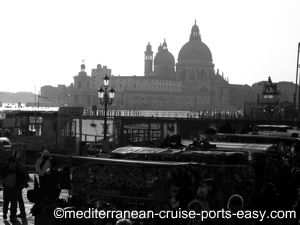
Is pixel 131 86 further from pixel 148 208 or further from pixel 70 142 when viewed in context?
pixel 148 208

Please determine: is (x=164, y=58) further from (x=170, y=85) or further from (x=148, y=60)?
(x=148, y=60)

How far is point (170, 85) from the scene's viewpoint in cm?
17400

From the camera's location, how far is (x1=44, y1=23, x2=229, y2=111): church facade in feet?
552

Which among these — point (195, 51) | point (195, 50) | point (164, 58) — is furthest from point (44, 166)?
point (164, 58)

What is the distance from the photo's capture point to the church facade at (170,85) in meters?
168

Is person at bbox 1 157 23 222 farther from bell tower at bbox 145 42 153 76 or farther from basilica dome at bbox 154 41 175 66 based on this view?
bell tower at bbox 145 42 153 76

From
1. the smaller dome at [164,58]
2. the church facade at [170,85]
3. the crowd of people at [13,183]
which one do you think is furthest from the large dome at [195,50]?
the crowd of people at [13,183]

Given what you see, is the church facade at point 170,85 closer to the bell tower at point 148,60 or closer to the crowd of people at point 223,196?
the bell tower at point 148,60

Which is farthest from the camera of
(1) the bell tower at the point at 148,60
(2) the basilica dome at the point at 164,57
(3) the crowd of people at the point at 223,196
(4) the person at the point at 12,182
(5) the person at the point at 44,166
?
(1) the bell tower at the point at 148,60

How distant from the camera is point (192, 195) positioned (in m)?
9.19

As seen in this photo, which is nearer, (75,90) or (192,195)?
(192,195)

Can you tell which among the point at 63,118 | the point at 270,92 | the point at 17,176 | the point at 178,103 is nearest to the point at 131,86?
the point at 178,103

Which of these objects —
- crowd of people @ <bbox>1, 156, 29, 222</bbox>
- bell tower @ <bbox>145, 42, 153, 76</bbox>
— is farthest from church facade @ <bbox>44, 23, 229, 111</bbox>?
crowd of people @ <bbox>1, 156, 29, 222</bbox>

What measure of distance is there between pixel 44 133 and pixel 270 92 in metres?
24.4
